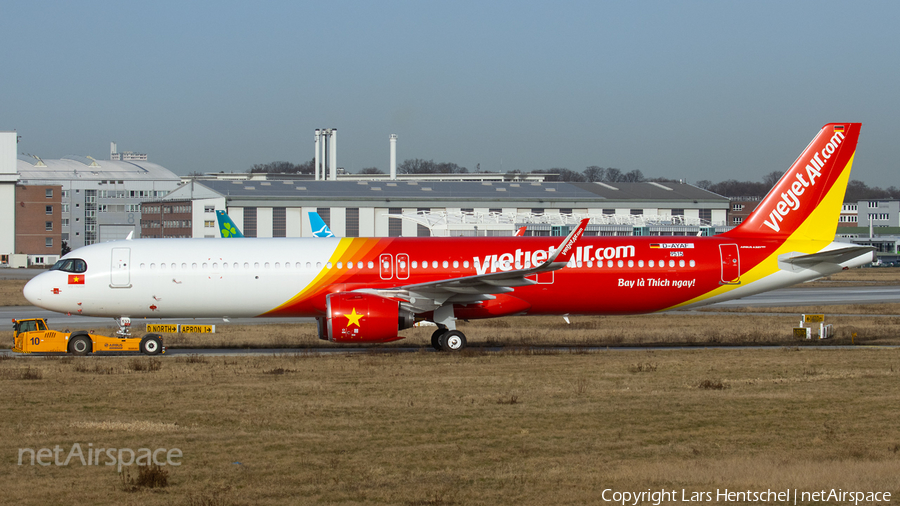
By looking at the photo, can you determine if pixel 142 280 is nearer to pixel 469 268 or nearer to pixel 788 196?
pixel 469 268

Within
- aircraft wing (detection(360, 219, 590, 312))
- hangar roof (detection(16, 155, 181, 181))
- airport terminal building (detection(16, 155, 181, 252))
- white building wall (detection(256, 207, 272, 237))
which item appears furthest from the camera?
hangar roof (detection(16, 155, 181, 181))

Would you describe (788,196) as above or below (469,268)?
above

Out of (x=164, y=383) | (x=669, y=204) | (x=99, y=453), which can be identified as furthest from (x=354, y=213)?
(x=99, y=453)

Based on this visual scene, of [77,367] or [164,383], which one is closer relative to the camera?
[164,383]

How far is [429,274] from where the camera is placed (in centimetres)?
2877

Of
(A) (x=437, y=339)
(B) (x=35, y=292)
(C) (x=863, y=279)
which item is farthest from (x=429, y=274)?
(C) (x=863, y=279)

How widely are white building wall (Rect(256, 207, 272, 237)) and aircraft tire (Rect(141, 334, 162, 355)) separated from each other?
2967 inches

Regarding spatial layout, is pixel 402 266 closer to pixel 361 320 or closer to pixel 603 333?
pixel 361 320

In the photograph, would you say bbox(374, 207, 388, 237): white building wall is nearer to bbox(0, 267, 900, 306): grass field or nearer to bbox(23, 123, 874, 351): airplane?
bbox(0, 267, 900, 306): grass field

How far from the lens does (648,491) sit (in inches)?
443

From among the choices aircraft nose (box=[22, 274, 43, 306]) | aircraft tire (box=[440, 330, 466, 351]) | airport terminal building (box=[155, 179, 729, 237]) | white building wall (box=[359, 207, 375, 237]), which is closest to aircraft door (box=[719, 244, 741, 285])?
aircraft tire (box=[440, 330, 466, 351])

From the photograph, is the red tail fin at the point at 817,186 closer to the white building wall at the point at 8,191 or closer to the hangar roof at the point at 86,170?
the white building wall at the point at 8,191

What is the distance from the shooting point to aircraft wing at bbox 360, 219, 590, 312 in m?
26.9

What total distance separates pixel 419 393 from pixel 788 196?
16.7 metres
